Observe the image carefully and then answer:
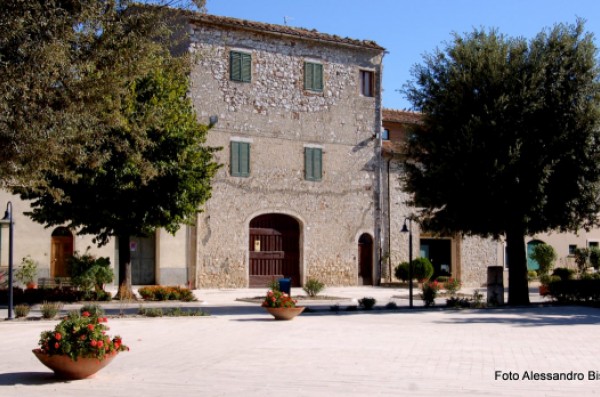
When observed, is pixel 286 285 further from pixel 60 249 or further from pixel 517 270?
pixel 60 249

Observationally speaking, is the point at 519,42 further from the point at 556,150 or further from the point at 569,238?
the point at 569,238

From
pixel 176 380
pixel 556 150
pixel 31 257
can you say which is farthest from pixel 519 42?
pixel 31 257

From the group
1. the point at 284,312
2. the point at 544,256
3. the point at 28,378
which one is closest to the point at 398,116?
the point at 544,256

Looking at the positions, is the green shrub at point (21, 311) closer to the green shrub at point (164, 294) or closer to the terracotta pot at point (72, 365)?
the green shrub at point (164, 294)

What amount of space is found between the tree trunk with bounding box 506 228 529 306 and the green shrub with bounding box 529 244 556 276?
15044 millimetres

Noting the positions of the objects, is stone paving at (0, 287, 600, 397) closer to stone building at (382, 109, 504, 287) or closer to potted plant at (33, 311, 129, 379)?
potted plant at (33, 311, 129, 379)

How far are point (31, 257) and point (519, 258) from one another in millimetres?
16464

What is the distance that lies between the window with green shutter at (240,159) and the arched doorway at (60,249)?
6.72 meters

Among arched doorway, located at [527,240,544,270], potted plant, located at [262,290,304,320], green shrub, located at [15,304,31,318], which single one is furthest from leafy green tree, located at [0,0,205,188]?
arched doorway, located at [527,240,544,270]

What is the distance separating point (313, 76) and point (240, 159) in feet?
16.1

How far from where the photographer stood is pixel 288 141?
32.3 m

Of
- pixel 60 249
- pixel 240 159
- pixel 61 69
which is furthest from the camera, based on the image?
pixel 240 159

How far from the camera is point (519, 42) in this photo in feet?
72.0

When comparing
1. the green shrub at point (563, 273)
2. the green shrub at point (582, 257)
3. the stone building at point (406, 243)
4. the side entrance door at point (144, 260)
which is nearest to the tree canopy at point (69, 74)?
the side entrance door at point (144, 260)
